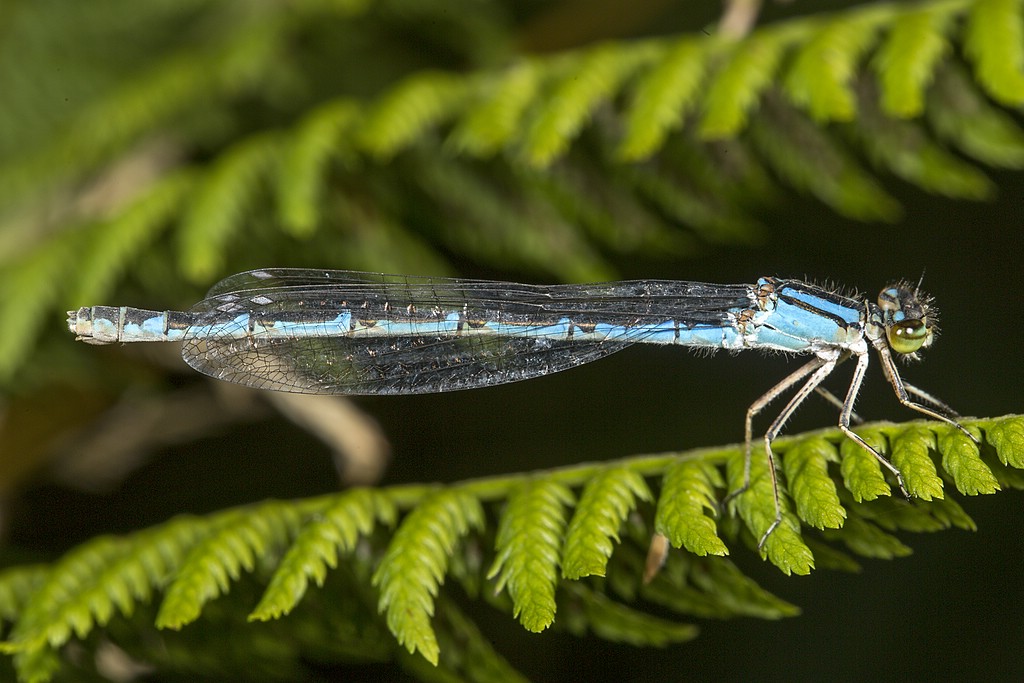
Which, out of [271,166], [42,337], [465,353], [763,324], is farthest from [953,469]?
[42,337]

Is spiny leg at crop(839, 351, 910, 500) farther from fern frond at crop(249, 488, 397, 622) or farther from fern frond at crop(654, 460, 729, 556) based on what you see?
fern frond at crop(249, 488, 397, 622)

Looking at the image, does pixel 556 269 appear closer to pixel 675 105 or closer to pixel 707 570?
pixel 675 105

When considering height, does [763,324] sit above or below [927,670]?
above

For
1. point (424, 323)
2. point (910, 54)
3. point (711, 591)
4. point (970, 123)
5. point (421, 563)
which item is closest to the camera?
point (421, 563)

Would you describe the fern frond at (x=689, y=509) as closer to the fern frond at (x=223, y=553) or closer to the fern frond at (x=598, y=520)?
the fern frond at (x=598, y=520)

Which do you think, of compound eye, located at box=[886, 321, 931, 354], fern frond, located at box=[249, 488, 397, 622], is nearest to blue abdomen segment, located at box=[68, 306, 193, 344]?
fern frond, located at box=[249, 488, 397, 622]

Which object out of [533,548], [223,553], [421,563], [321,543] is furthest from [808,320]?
[223,553]

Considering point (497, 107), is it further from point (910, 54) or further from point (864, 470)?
point (864, 470)

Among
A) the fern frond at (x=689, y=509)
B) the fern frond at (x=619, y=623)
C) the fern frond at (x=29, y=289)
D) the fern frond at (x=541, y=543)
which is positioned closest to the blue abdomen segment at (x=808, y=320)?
the fern frond at (x=541, y=543)
